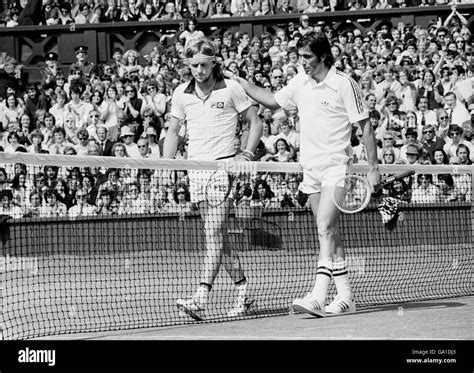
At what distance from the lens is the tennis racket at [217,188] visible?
10.3 m

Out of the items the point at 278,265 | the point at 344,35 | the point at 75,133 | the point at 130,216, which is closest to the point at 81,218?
the point at 130,216

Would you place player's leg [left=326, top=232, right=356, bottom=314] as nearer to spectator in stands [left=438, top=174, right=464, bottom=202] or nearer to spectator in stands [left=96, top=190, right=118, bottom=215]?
spectator in stands [left=438, top=174, right=464, bottom=202]

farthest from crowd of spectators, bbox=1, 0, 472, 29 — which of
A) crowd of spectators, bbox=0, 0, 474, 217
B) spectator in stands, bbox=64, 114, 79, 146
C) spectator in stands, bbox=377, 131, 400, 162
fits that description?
spectator in stands, bbox=377, 131, 400, 162

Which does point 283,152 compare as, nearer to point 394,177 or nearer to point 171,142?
point 171,142

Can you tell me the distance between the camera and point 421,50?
21.0 metres

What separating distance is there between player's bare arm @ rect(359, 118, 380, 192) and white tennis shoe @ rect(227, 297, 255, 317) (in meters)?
1.56

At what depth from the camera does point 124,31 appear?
25.1 m

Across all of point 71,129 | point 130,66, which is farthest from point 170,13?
point 71,129

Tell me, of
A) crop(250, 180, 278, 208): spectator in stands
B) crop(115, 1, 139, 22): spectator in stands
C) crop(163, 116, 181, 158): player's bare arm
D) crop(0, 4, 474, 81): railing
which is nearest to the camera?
crop(163, 116, 181, 158): player's bare arm

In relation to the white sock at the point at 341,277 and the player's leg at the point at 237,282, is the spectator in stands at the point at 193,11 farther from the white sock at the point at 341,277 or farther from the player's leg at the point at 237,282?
the white sock at the point at 341,277

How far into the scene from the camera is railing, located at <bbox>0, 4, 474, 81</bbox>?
2322 cm

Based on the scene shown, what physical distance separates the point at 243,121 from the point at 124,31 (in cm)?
765

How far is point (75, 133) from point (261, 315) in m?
11.2

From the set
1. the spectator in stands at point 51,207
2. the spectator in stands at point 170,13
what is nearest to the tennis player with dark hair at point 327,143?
the spectator in stands at point 51,207
